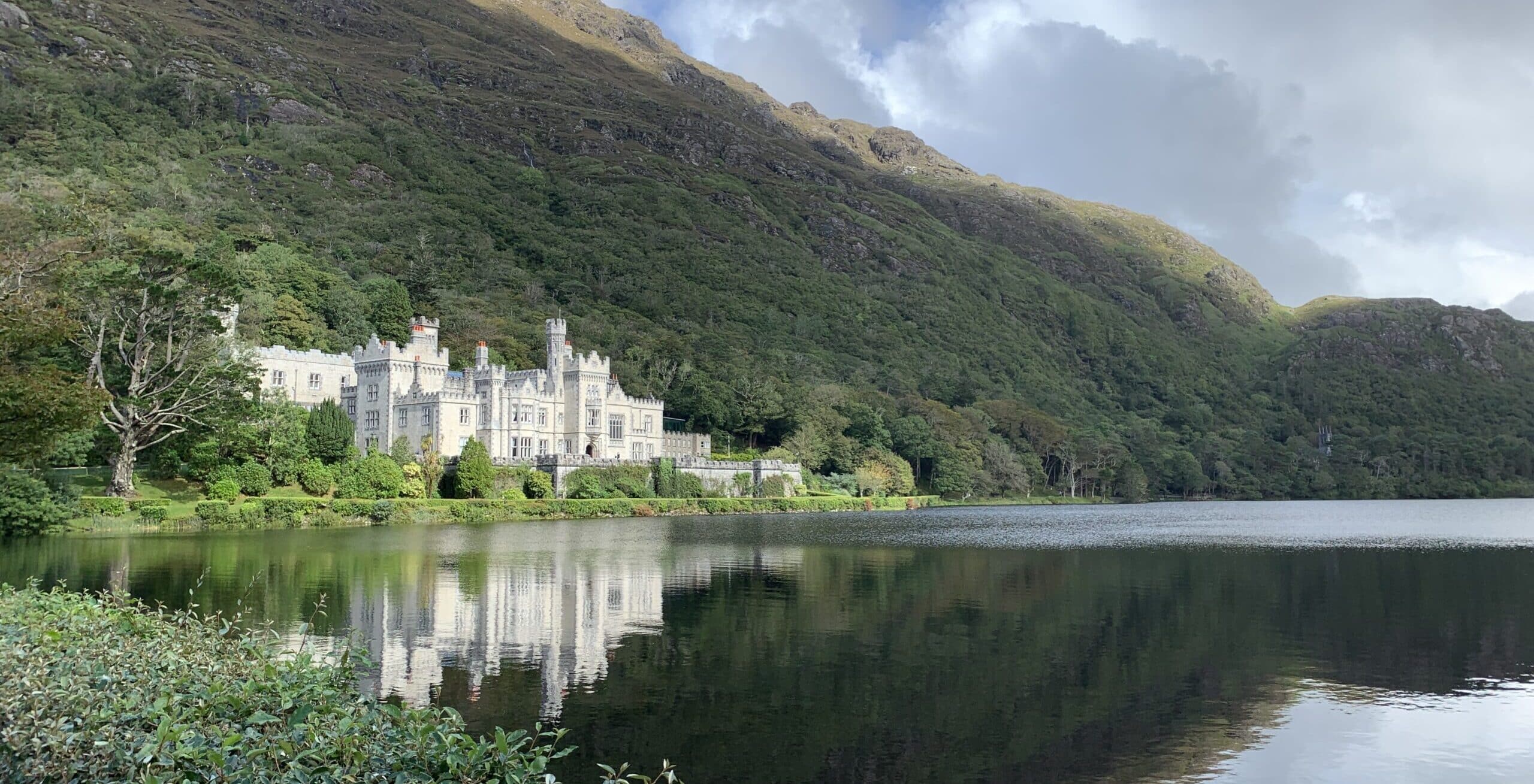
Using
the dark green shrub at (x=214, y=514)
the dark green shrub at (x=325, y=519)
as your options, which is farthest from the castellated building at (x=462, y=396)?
the dark green shrub at (x=214, y=514)

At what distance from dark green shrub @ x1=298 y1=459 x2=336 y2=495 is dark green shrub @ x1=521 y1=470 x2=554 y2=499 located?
1257cm

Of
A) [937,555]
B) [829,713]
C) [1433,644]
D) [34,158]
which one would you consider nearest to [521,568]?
[937,555]

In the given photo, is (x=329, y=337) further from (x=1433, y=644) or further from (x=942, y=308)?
(x=942, y=308)

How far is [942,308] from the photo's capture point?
199750mm

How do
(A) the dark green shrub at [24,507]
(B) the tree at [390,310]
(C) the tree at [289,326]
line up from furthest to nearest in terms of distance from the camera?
(B) the tree at [390,310]
(C) the tree at [289,326]
(A) the dark green shrub at [24,507]

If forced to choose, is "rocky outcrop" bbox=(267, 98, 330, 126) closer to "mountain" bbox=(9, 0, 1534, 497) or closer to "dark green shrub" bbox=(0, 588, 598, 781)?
"mountain" bbox=(9, 0, 1534, 497)

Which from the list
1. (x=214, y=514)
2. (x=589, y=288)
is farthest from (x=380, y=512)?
(x=589, y=288)

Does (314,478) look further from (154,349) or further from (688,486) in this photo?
(688,486)

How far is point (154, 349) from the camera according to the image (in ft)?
189

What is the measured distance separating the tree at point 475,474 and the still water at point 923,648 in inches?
995

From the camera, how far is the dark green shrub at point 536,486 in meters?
71.8

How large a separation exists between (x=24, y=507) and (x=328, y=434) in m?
23.4

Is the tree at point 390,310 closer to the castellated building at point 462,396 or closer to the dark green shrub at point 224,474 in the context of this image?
the castellated building at point 462,396

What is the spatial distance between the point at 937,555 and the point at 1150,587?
433 inches
